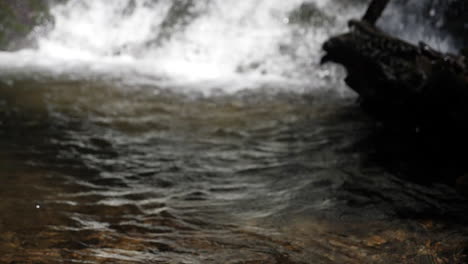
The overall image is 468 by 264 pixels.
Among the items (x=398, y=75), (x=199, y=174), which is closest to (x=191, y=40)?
(x=398, y=75)

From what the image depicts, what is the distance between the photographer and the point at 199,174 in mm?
4297

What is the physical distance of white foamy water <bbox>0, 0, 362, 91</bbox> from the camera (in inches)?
376

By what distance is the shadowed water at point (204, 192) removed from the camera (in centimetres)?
279

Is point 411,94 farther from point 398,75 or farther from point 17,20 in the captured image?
point 17,20

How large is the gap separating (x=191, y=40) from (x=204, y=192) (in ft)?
25.0

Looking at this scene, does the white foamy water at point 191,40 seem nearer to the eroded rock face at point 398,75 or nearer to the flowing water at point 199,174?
the flowing water at point 199,174

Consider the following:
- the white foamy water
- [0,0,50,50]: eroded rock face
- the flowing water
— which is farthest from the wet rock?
[0,0,50,50]: eroded rock face

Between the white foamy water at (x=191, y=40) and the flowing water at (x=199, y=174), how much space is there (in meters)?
0.13

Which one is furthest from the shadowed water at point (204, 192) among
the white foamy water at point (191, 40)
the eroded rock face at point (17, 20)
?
the eroded rock face at point (17, 20)

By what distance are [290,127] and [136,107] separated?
2116 mm

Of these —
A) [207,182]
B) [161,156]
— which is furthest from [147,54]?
[207,182]

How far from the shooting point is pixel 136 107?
255 inches

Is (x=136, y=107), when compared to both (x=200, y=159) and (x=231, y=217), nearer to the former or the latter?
(x=200, y=159)

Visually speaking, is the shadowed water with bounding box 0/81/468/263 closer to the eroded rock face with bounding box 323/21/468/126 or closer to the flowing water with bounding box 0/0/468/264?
the flowing water with bounding box 0/0/468/264
